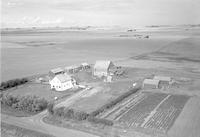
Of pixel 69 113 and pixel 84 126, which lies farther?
pixel 69 113

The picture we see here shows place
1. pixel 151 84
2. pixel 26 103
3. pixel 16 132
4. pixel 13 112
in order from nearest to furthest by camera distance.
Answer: pixel 16 132 < pixel 13 112 < pixel 26 103 < pixel 151 84

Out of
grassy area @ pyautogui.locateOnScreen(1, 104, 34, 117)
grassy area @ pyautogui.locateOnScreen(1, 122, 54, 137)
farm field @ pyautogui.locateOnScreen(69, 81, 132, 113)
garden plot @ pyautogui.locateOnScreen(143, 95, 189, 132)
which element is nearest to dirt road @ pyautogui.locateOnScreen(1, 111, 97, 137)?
grassy area @ pyautogui.locateOnScreen(1, 122, 54, 137)

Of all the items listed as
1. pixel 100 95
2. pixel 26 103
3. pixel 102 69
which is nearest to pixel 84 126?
pixel 100 95

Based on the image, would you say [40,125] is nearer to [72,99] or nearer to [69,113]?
[69,113]

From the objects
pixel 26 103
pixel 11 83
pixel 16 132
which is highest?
pixel 11 83

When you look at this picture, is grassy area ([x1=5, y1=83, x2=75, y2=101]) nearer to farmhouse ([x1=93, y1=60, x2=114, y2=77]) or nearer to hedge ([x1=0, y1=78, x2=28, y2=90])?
hedge ([x1=0, y1=78, x2=28, y2=90])

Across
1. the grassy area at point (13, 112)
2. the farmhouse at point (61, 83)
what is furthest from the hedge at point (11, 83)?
the grassy area at point (13, 112)

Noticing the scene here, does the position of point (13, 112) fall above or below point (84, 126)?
below

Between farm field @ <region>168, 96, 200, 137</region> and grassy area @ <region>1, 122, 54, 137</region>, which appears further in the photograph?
grassy area @ <region>1, 122, 54, 137</region>
